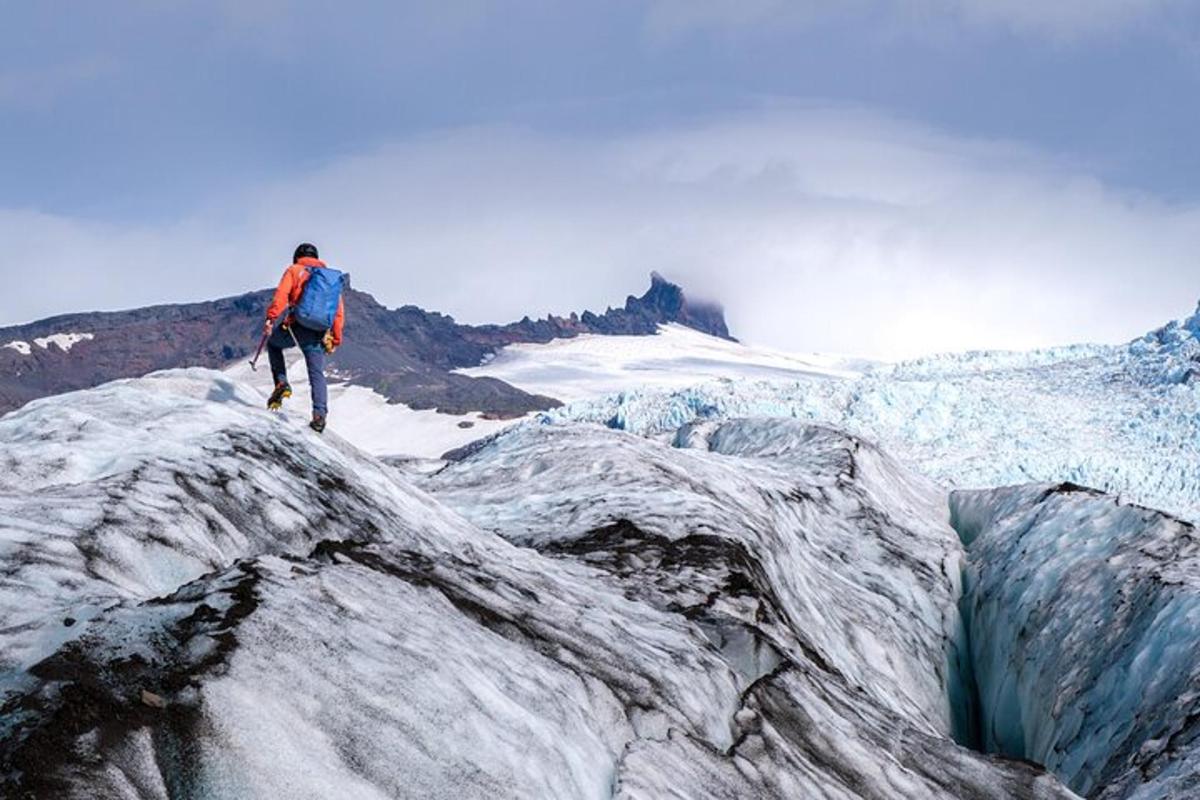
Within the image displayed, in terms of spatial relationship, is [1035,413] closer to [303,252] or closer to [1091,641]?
[1091,641]

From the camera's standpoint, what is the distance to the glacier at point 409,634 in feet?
13.3

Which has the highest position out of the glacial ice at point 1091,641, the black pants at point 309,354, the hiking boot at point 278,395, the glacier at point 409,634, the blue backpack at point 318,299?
the blue backpack at point 318,299

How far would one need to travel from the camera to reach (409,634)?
546 cm

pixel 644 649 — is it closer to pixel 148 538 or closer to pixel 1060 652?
pixel 148 538

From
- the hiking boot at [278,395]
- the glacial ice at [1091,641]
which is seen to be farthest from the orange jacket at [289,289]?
the glacial ice at [1091,641]

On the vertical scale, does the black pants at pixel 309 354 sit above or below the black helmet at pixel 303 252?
below

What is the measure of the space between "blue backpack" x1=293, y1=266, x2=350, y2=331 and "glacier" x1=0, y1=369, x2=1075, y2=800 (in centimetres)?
135

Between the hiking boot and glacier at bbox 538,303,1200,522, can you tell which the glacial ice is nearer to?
the hiking boot

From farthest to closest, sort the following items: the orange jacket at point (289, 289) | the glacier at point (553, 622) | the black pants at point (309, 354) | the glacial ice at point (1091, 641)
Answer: the black pants at point (309, 354)
the orange jacket at point (289, 289)
the glacial ice at point (1091, 641)
the glacier at point (553, 622)

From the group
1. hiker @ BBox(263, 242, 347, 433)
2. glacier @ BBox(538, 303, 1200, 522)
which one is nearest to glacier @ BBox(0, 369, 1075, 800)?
→ hiker @ BBox(263, 242, 347, 433)

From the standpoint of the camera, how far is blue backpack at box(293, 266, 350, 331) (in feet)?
43.4

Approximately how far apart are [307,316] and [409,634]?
861 centimetres

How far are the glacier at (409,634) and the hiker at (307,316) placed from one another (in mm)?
853

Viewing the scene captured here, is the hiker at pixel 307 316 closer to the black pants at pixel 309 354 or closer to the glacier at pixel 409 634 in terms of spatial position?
the black pants at pixel 309 354
